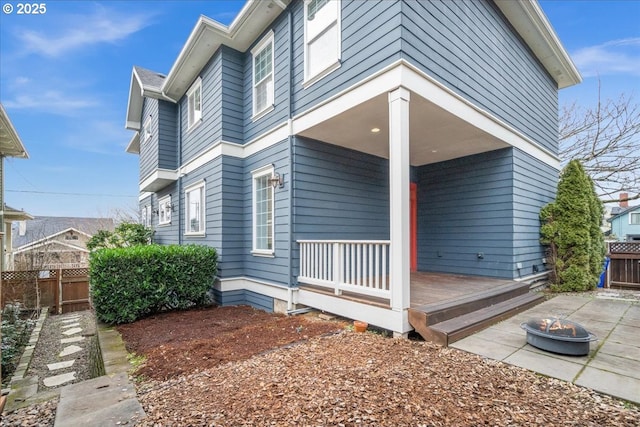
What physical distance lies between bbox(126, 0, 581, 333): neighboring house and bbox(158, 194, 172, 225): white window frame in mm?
1531

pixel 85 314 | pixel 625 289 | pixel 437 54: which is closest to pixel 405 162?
pixel 437 54

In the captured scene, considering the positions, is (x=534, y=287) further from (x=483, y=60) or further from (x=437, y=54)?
(x=437, y=54)

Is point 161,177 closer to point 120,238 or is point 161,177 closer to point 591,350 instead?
point 120,238

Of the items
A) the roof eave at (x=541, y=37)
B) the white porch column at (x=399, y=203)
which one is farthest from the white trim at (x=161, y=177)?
the roof eave at (x=541, y=37)

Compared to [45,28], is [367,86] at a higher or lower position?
lower

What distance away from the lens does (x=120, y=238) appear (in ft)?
33.1

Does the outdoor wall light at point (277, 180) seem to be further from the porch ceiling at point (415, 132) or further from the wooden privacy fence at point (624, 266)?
the wooden privacy fence at point (624, 266)

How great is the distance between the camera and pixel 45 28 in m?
9.75

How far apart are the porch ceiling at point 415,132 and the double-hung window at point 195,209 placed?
3588mm

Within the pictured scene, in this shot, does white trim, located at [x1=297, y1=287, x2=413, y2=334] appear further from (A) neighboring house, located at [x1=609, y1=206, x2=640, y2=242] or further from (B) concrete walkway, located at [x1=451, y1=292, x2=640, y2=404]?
(A) neighboring house, located at [x1=609, y1=206, x2=640, y2=242]

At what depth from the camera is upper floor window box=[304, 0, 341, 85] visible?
4988mm

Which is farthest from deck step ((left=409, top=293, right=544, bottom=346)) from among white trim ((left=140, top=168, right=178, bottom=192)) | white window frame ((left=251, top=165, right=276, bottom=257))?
white trim ((left=140, top=168, right=178, bottom=192))

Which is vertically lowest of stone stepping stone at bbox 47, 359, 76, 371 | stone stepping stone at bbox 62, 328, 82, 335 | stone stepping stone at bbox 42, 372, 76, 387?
stone stepping stone at bbox 62, 328, 82, 335

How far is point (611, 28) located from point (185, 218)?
17.0 m
